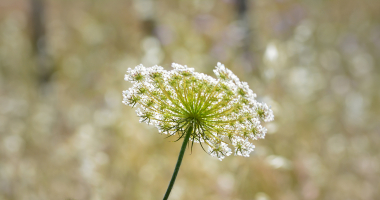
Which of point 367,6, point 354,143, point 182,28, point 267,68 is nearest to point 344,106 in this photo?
point 354,143

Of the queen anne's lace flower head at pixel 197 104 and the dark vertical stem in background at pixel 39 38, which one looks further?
the dark vertical stem in background at pixel 39 38

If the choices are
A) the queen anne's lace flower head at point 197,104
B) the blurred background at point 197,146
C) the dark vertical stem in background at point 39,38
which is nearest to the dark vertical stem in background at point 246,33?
the blurred background at point 197,146

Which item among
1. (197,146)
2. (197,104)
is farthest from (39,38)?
(197,104)

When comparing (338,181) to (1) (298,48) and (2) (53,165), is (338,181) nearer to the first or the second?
(1) (298,48)

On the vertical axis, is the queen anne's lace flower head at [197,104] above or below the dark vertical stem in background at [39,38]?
below

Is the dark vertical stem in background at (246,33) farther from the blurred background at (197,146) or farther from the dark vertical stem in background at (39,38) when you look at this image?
the dark vertical stem in background at (39,38)

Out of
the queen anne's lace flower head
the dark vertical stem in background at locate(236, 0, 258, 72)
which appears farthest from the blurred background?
the queen anne's lace flower head

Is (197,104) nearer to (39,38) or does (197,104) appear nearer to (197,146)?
(197,146)

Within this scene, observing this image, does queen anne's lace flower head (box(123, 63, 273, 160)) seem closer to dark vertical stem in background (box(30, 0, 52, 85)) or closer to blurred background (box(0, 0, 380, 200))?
blurred background (box(0, 0, 380, 200))
